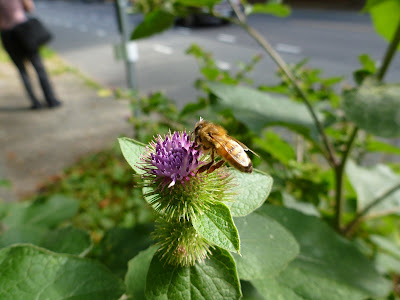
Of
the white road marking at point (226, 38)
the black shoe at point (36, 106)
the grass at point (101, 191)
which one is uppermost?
the grass at point (101, 191)

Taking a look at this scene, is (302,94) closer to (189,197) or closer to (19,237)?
(189,197)

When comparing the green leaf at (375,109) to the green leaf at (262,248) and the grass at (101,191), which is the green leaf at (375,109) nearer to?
the green leaf at (262,248)

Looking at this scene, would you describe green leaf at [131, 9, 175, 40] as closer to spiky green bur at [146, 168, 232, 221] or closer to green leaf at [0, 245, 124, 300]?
spiky green bur at [146, 168, 232, 221]

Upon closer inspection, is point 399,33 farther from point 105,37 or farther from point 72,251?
point 105,37

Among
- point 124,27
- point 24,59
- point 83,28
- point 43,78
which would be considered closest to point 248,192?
point 124,27

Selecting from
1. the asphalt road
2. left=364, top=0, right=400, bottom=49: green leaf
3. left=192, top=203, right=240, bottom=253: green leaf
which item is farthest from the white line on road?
left=192, top=203, right=240, bottom=253: green leaf

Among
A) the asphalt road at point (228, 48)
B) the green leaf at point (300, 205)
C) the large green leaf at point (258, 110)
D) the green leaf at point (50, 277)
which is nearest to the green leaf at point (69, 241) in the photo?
the green leaf at point (50, 277)
